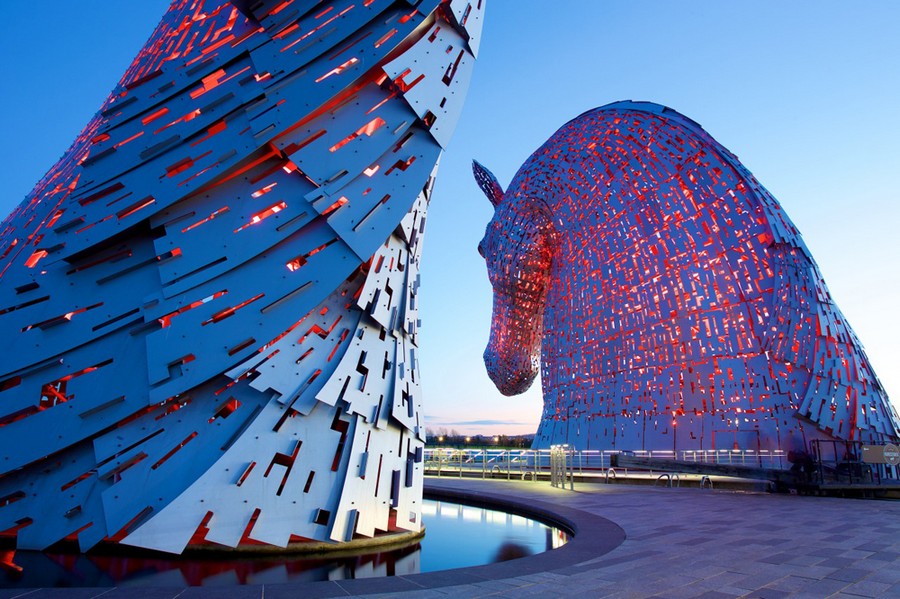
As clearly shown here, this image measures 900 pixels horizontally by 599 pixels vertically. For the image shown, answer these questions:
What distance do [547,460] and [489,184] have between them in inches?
633

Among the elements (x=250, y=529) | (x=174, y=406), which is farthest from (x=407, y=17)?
(x=250, y=529)

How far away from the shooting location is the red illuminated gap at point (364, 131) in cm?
714

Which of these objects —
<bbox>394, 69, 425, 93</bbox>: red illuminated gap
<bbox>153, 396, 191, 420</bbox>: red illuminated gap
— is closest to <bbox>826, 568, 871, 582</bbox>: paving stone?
<bbox>153, 396, 191, 420</bbox>: red illuminated gap

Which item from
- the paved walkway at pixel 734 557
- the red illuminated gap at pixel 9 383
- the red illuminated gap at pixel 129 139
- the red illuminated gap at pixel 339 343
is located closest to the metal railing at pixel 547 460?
the paved walkway at pixel 734 557

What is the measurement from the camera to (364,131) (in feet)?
23.9

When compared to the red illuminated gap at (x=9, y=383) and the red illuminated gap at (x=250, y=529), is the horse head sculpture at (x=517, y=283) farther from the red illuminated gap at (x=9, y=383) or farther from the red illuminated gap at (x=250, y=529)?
the red illuminated gap at (x=9, y=383)

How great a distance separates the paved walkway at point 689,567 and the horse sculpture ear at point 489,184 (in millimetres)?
24852

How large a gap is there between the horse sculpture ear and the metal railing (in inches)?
573

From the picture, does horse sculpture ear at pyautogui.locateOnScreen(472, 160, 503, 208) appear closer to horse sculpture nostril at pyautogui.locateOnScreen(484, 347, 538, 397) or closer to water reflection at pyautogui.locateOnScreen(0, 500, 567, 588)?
horse sculpture nostril at pyautogui.locateOnScreen(484, 347, 538, 397)

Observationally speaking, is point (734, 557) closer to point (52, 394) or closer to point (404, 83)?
point (404, 83)

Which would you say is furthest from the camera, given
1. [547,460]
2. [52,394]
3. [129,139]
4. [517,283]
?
[517,283]

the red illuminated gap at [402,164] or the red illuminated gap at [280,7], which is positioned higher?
the red illuminated gap at [280,7]

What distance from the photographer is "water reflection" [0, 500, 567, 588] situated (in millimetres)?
5188

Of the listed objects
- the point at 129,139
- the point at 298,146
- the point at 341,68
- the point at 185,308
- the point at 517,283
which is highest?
the point at 517,283
